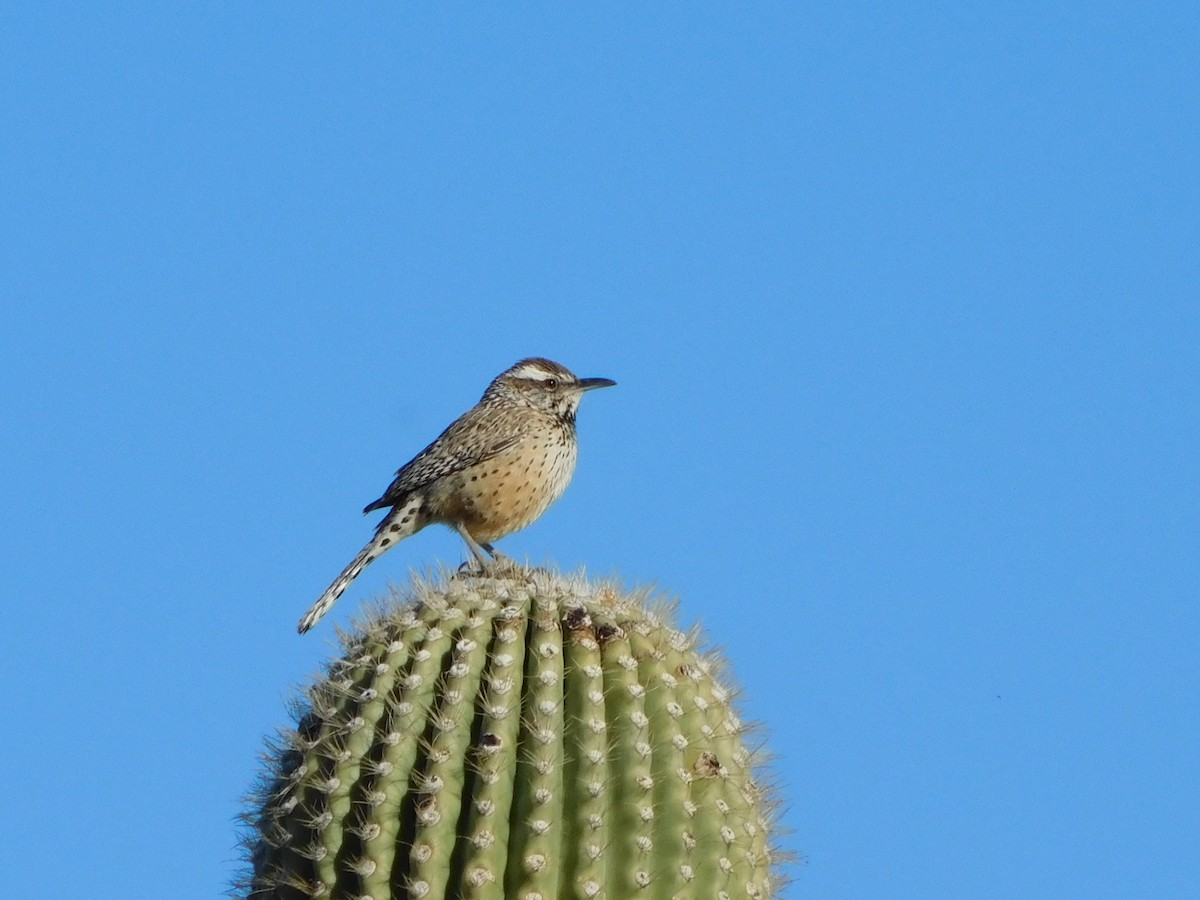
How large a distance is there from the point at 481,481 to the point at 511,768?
4.10 meters

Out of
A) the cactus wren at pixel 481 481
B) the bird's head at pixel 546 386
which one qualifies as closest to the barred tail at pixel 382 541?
the cactus wren at pixel 481 481

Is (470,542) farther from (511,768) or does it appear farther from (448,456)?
(511,768)

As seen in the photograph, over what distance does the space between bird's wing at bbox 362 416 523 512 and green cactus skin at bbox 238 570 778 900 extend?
3.73 metres

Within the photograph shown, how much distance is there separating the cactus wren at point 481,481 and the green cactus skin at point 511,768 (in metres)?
3.51

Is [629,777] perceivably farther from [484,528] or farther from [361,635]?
[484,528]

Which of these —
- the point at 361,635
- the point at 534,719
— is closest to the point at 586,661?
the point at 534,719

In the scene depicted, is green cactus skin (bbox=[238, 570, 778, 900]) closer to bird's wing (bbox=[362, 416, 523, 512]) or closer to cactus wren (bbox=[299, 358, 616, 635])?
cactus wren (bbox=[299, 358, 616, 635])

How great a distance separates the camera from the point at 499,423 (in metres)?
7.82

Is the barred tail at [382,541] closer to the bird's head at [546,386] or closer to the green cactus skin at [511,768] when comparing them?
the bird's head at [546,386]

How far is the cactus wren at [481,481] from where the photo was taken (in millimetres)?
7500

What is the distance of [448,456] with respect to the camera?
7.65 meters

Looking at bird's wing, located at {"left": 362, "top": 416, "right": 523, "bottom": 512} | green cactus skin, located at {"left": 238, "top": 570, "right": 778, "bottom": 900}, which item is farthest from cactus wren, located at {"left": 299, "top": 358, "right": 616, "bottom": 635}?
green cactus skin, located at {"left": 238, "top": 570, "right": 778, "bottom": 900}

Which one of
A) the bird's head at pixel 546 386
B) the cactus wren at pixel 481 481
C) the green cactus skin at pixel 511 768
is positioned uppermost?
the bird's head at pixel 546 386

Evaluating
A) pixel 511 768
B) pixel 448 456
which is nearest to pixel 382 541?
pixel 448 456
